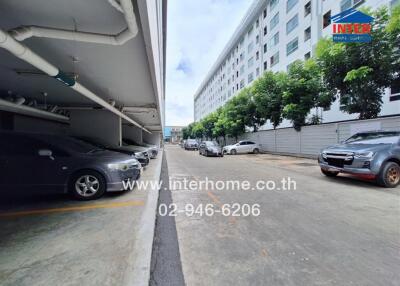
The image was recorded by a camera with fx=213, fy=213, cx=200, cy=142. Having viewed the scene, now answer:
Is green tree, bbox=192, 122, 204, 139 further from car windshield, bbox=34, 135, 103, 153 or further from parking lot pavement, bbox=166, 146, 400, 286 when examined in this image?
parking lot pavement, bbox=166, 146, 400, 286

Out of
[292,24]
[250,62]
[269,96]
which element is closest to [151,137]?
[250,62]

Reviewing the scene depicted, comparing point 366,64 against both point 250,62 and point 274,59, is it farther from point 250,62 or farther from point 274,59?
point 250,62

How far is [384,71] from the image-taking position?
436 inches

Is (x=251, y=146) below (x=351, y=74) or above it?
below

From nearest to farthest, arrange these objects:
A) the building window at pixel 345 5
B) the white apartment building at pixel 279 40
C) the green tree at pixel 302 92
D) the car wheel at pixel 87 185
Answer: the car wheel at pixel 87 185 < the green tree at pixel 302 92 < the building window at pixel 345 5 < the white apartment building at pixel 279 40

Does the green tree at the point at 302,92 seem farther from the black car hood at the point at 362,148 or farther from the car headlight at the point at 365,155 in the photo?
the car headlight at the point at 365,155

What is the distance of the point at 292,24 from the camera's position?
27.1 m

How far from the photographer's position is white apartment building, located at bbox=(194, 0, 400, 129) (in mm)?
20438

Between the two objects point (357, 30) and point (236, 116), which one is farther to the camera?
point (236, 116)

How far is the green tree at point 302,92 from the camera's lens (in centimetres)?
1534

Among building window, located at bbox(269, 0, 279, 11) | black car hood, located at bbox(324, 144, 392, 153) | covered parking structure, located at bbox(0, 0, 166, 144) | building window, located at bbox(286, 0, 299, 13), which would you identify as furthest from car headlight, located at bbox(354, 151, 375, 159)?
building window, located at bbox(269, 0, 279, 11)

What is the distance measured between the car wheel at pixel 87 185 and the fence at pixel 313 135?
13161 millimetres

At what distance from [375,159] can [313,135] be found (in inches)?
428

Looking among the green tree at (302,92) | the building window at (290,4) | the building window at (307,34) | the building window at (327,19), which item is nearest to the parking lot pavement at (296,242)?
the green tree at (302,92)
